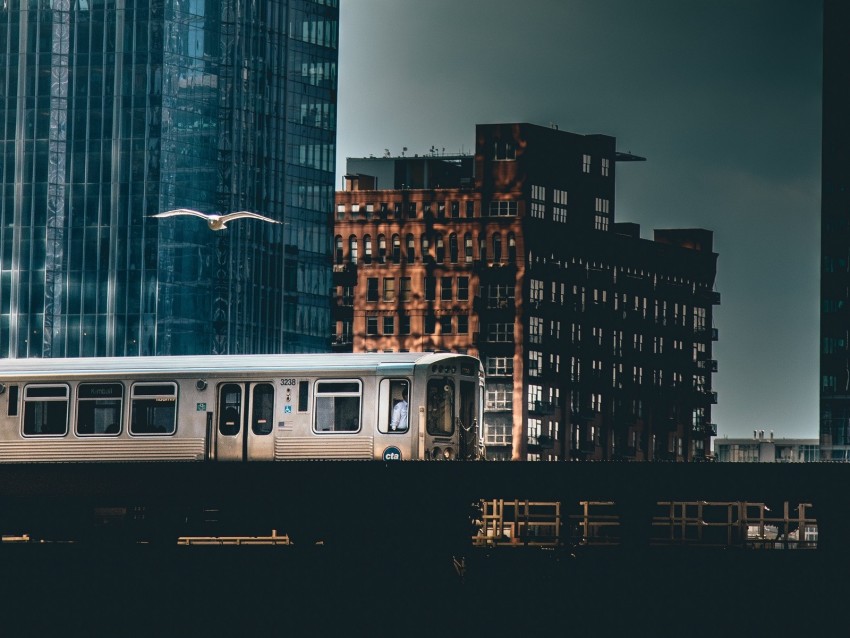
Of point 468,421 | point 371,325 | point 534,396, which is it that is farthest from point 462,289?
point 468,421

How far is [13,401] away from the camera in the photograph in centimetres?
5375

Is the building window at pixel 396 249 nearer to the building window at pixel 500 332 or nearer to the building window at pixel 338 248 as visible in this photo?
the building window at pixel 338 248

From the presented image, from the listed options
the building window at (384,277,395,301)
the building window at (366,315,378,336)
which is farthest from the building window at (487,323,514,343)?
the building window at (366,315,378,336)

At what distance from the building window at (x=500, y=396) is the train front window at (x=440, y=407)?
5155 inches

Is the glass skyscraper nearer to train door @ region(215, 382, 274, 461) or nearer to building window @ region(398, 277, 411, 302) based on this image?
building window @ region(398, 277, 411, 302)

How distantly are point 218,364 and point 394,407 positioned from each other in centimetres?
505

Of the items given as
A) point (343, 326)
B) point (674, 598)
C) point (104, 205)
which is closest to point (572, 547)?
point (674, 598)

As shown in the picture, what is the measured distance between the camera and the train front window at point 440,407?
169 feet

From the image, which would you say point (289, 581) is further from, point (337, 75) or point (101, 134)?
point (337, 75)

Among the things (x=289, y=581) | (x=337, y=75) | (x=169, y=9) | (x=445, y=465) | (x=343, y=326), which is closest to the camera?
(x=445, y=465)

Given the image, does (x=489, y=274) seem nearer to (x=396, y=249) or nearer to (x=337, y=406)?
(x=396, y=249)

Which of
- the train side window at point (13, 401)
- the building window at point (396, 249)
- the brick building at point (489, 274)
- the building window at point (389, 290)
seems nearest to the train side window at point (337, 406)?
the train side window at point (13, 401)

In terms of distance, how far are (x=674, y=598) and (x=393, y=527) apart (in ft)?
25.5

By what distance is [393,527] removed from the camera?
52.7 metres
